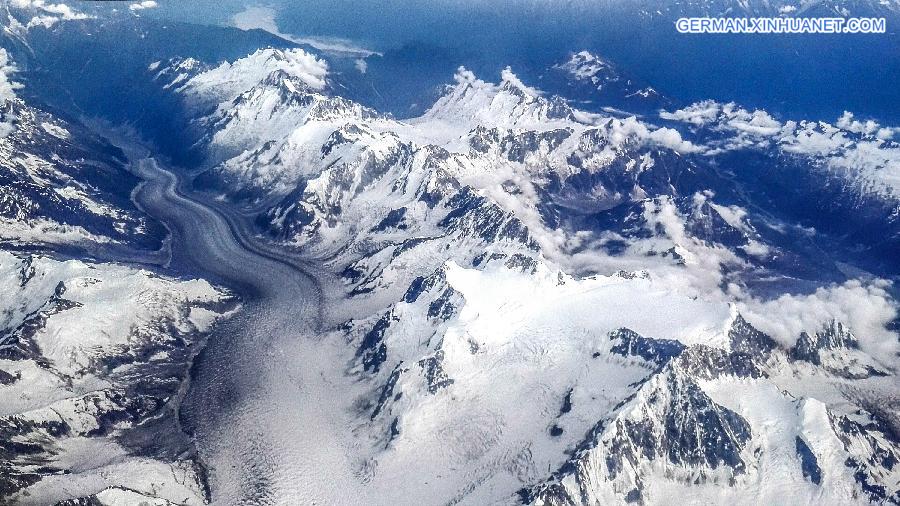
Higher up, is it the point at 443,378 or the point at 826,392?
the point at 443,378

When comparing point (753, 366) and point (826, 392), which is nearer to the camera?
point (753, 366)

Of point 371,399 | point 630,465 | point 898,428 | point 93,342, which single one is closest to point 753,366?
point 630,465

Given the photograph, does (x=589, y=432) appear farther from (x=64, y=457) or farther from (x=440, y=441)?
(x=64, y=457)

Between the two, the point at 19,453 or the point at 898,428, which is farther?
the point at 898,428

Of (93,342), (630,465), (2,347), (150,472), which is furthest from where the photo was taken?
(93,342)

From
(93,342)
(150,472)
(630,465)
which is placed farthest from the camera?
(93,342)

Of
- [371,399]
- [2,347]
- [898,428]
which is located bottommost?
[898,428]

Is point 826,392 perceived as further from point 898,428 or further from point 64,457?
point 64,457

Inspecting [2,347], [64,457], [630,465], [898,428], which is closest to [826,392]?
[898,428]

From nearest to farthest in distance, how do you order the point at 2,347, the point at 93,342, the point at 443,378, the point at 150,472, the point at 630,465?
the point at 630,465
the point at 150,472
the point at 443,378
the point at 2,347
the point at 93,342
